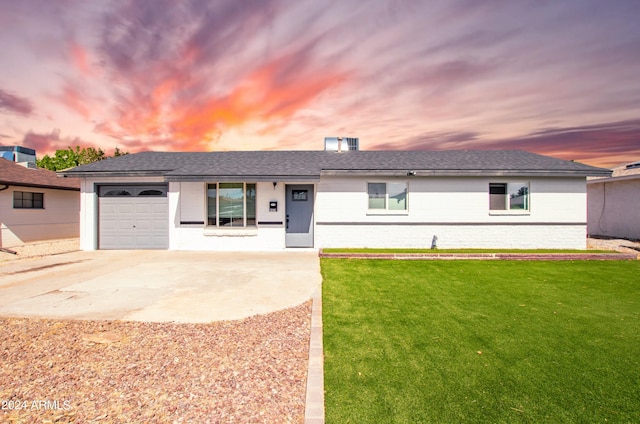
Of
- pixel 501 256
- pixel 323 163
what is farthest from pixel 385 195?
pixel 501 256

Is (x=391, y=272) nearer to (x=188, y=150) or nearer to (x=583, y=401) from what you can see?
(x=583, y=401)

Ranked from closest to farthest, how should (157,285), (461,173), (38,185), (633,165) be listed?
(157,285)
(461,173)
(38,185)
(633,165)

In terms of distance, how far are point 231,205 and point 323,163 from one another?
454 centimetres

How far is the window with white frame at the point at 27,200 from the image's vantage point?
45.3 feet

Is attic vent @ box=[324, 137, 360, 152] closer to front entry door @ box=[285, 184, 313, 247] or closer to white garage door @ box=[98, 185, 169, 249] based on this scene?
front entry door @ box=[285, 184, 313, 247]

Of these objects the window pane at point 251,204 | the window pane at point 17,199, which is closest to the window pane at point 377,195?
the window pane at point 251,204

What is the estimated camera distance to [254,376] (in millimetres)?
3059

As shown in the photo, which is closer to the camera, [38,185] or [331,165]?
[331,165]

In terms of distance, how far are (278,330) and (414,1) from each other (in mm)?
9973

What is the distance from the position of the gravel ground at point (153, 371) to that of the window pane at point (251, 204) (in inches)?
293

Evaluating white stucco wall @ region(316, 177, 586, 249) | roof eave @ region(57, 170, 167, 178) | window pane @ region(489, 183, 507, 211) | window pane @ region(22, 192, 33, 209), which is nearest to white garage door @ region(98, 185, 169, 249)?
roof eave @ region(57, 170, 167, 178)

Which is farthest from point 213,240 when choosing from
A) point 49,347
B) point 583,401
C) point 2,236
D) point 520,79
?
point 520,79

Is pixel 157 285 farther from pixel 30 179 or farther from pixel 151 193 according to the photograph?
pixel 30 179

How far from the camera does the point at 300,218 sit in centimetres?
1204
